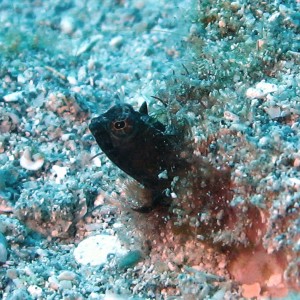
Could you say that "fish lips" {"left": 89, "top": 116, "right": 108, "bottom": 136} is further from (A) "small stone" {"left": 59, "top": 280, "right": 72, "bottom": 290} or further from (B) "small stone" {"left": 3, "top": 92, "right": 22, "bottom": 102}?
(B) "small stone" {"left": 3, "top": 92, "right": 22, "bottom": 102}

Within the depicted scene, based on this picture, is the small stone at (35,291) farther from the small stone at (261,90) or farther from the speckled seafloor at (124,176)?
the small stone at (261,90)

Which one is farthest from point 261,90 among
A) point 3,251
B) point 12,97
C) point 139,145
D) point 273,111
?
point 12,97

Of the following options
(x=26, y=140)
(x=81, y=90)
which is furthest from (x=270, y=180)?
(x=81, y=90)

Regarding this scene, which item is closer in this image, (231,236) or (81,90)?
(231,236)

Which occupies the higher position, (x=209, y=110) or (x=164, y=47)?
(x=209, y=110)

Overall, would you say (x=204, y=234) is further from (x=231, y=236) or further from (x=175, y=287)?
(x=175, y=287)

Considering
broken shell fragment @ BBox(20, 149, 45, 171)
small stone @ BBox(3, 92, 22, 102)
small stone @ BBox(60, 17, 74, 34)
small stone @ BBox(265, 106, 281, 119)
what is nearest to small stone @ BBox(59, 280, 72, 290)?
broken shell fragment @ BBox(20, 149, 45, 171)
